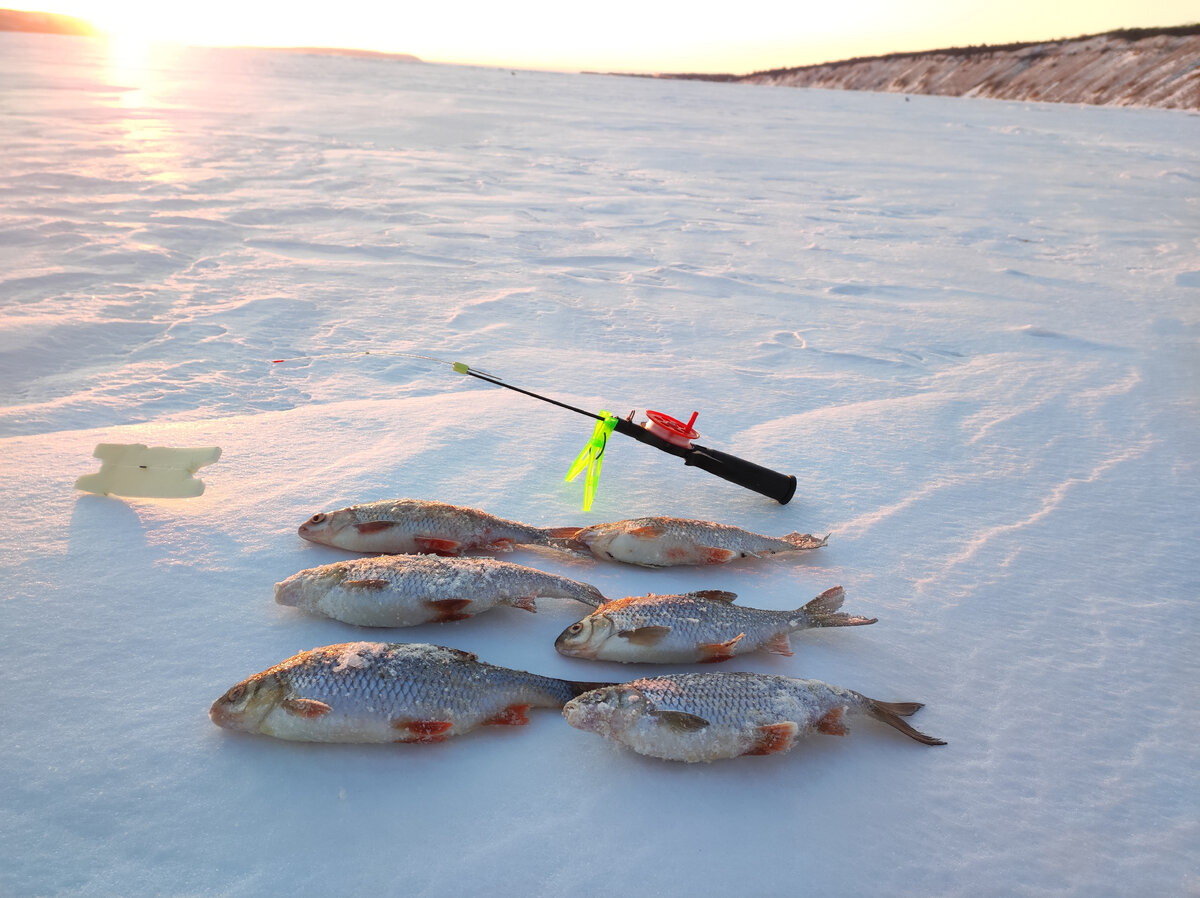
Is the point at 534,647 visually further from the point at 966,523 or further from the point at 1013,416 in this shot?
the point at 1013,416

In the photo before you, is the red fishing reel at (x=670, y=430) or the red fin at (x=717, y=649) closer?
the red fin at (x=717, y=649)

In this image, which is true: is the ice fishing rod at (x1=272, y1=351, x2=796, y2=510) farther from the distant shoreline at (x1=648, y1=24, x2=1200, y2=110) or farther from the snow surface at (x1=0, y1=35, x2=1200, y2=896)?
the distant shoreline at (x1=648, y1=24, x2=1200, y2=110)

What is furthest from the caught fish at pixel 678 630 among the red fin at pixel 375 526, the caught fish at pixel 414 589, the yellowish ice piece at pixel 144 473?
the yellowish ice piece at pixel 144 473

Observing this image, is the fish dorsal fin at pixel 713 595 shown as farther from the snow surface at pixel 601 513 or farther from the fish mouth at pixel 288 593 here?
the fish mouth at pixel 288 593

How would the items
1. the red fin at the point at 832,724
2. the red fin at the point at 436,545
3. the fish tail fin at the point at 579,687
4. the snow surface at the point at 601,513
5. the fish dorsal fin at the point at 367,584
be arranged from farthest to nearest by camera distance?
the red fin at the point at 436,545 < the fish dorsal fin at the point at 367,584 < the fish tail fin at the point at 579,687 < the red fin at the point at 832,724 < the snow surface at the point at 601,513

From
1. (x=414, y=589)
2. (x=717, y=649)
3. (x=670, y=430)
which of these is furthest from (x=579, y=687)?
(x=670, y=430)

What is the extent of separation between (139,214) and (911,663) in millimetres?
Answer: 9069

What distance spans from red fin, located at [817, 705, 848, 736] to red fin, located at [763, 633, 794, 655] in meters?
0.38

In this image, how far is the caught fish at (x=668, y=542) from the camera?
328 centimetres

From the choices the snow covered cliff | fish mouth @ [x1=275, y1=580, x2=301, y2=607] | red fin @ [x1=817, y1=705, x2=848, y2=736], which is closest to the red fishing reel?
red fin @ [x1=817, y1=705, x2=848, y2=736]

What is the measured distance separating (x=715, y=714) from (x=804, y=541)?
132 cm

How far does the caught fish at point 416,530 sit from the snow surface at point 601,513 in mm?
131

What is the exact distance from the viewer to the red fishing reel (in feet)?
11.9

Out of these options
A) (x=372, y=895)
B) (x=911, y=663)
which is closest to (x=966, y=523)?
(x=911, y=663)
